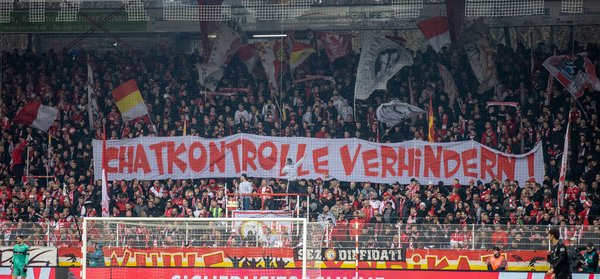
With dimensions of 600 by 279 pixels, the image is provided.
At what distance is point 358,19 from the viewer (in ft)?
107

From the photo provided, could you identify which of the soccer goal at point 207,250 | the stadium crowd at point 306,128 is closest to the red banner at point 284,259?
the soccer goal at point 207,250

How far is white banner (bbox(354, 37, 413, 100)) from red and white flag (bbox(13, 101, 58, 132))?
9305 mm

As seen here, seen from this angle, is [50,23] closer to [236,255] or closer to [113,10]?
[113,10]

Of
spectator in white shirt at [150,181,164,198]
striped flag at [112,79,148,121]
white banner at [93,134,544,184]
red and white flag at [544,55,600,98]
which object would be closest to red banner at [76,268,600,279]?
white banner at [93,134,544,184]

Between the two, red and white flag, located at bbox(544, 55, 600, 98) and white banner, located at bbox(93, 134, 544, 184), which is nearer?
white banner, located at bbox(93, 134, 544, 184)

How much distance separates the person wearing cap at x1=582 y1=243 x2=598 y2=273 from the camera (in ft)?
72.9

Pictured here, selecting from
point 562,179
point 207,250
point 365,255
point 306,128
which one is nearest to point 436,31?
point 306,128

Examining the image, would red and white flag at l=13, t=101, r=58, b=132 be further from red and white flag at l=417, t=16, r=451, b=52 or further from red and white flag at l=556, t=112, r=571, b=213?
red and white flag at l=556, t=112, r=571, b=213

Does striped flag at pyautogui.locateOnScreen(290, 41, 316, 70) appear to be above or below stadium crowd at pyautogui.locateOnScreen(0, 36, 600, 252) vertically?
above

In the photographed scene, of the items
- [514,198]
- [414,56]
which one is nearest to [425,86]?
[414,56]

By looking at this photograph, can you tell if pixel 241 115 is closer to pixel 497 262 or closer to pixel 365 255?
pixel 365 255

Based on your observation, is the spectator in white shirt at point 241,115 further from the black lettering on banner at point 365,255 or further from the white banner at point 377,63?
the black lettering on banner at point 365,255

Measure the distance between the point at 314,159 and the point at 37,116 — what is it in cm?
867

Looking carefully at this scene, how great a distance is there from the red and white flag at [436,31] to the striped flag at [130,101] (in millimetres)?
8809
